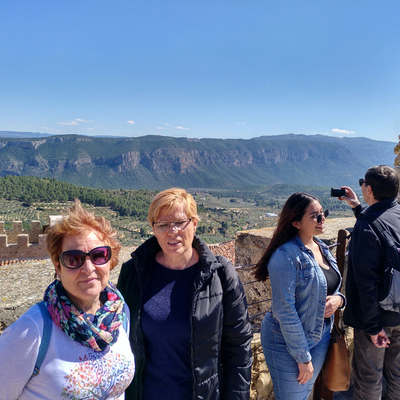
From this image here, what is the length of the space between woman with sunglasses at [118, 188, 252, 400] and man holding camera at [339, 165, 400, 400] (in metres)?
0.96

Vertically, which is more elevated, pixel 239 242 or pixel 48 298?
pixel 48 298

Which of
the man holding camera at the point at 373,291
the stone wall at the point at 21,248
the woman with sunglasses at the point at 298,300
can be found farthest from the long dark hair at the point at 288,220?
the stone wall at the point at 21,248

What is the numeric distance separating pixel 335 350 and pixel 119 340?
1.47 metres

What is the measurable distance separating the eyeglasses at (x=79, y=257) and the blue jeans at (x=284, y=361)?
4.12 ft

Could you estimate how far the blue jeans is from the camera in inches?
84.0

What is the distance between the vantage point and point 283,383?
A: 215 centimetres

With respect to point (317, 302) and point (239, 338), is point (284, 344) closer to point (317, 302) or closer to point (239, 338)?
point (317, 302)

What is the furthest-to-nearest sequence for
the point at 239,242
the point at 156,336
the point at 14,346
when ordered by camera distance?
the point at 239,242
the point at 156,336
the point at 14,346

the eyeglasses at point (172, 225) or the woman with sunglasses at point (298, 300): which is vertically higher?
the eyeglasses at point (172, 225)

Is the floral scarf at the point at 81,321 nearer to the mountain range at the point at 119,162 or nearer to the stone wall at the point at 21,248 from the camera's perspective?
the stone wall at the point at 21,248

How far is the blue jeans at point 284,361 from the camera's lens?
7.00 feet

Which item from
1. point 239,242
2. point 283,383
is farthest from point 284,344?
point 239,242

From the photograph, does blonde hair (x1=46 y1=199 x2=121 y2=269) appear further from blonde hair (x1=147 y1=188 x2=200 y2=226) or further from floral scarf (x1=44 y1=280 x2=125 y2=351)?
blonde hair (x1=147 y1=188 x2=200 y2=226)

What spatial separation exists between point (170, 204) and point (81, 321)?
70 centimetres
